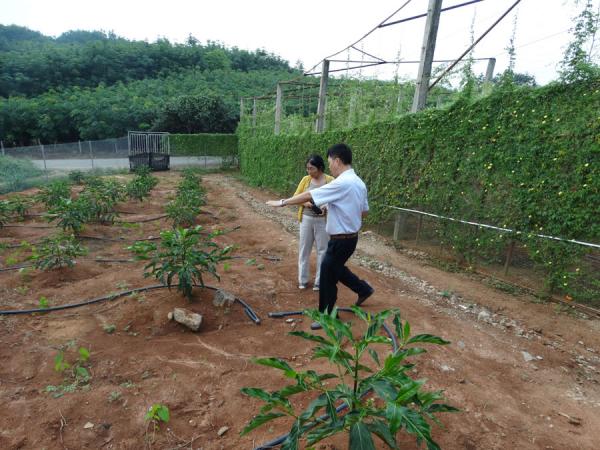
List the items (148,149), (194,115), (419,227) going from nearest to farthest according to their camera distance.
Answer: (419,227) < (148,149) < (194,115)

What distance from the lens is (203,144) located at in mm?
24438

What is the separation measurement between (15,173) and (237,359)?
1477 cm

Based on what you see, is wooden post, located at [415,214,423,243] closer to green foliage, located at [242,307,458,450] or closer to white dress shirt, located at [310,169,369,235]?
white dress shirt, located at [310,169,369,235]

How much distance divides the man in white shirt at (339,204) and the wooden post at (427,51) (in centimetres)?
445

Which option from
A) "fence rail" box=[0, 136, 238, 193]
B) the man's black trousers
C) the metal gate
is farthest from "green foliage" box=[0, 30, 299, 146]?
the man's black trousers

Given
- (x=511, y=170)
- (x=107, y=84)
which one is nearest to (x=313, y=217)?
(x=511, y=170)

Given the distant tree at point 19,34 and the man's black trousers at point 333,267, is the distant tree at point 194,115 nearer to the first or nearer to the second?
the man's black trousers at point 333,267

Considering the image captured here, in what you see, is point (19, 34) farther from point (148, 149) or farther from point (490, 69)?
point (490, 69)

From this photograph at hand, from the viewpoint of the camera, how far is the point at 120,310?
3781 mm

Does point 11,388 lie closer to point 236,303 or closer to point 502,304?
point 236,303

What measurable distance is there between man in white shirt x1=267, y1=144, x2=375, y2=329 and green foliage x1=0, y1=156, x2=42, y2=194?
1336 centimetres

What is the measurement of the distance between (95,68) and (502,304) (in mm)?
54973

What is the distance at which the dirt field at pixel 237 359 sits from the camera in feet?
7.13

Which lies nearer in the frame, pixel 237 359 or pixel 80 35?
pixel 237 359
